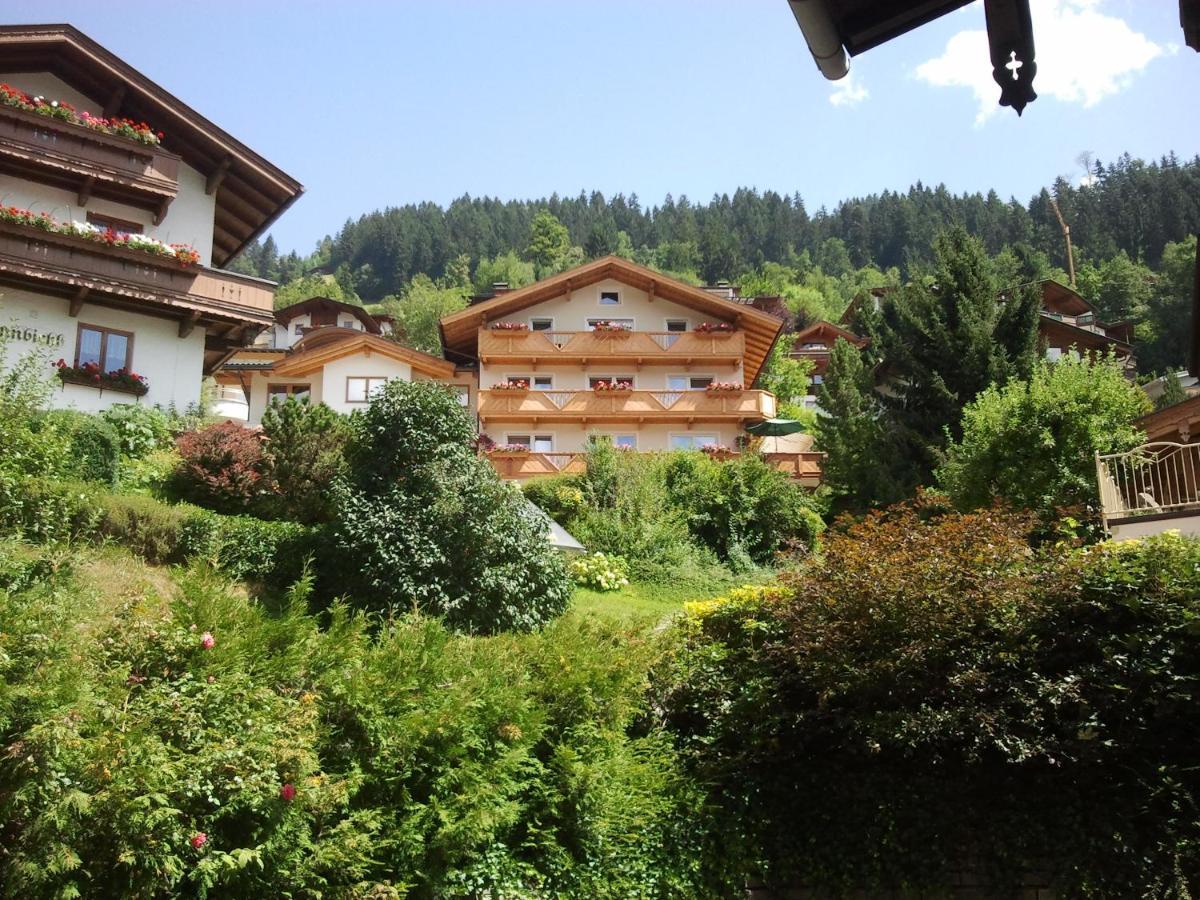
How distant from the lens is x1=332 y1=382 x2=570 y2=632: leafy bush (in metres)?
15.8

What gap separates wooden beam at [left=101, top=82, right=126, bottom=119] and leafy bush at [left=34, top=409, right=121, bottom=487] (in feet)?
29.4

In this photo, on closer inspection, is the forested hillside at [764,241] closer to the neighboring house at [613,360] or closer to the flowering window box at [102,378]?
the neighboring house at [613,360]

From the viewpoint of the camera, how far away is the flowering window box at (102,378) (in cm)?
2255

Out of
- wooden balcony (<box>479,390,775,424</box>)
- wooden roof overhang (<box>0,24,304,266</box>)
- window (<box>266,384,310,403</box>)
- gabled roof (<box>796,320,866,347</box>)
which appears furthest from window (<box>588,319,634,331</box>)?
gabled roof (<box>796,320,866,347</box>)

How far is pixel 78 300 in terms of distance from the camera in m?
22.7

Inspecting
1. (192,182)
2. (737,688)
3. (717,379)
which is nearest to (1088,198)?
(717,379)

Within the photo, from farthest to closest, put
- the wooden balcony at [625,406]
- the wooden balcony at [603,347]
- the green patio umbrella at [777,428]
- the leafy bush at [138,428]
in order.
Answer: the wooden balcony at [603,347]
the wooden balcony at [625,406]
the green patio umbrella at [777,428]
the leafy bush at [138,428]

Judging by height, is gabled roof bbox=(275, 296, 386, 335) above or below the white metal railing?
above

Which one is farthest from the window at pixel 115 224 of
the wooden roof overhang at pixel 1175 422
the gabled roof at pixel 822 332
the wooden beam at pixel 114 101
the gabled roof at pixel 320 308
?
the gabled roof at pixel 822 332

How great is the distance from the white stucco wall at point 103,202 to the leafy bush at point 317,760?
608 inches

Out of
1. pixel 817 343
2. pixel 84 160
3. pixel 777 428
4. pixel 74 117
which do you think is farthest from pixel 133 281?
pixel 817 343

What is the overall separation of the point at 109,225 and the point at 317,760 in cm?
1954

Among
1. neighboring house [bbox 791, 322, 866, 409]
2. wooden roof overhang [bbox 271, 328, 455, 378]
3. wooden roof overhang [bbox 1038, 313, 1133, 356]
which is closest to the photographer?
wooden roof overhang [bbox 271, 328, 455, 378]

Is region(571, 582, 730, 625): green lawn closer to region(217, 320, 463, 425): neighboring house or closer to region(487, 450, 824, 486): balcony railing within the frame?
region(487, 450, 824, 486): balcony railing
